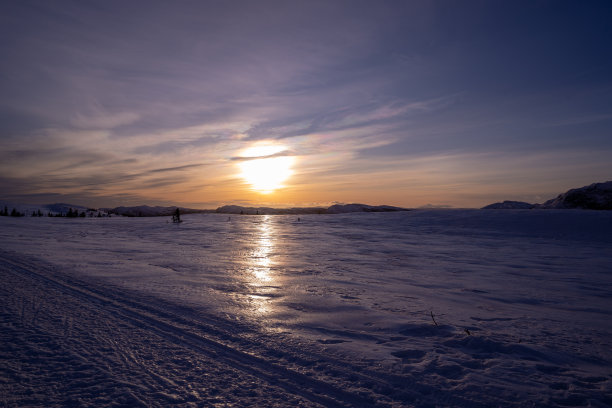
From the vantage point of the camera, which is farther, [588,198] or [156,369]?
[588,198]

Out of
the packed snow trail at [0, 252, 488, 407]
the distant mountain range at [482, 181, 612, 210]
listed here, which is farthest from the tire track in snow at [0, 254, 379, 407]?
the distant mountain range at [482, 181, 612, 210]

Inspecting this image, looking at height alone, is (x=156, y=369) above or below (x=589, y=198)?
below

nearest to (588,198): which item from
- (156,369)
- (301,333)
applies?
(301,333)

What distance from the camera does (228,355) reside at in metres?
2.61

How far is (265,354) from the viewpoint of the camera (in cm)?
265

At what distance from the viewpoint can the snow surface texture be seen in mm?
2150

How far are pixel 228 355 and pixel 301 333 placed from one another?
0.81 meters

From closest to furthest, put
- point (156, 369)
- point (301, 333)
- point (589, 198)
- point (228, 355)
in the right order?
1. point (156, 369)
2. point (228, 355)
3. point (301, 333)
4. point (589, 198)

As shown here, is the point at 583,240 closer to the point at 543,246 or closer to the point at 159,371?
the point at 543,246

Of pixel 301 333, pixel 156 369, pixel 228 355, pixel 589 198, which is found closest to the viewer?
pixel 156 369

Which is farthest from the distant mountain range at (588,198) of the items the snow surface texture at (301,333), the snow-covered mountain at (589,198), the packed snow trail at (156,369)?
the packed snow trail at (156,369)

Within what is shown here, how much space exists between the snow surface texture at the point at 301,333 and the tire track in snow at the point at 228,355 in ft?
0.05

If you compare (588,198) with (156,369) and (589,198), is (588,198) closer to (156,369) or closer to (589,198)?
(589,198)

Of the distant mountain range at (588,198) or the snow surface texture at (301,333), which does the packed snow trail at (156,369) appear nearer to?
the snow surface texture at (301,333)
